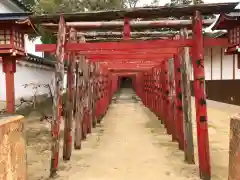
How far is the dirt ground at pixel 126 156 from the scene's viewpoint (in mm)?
5773

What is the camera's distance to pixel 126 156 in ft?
23.5

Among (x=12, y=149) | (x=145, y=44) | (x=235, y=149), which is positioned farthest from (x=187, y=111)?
(x=12, y=149)

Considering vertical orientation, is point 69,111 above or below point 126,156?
above

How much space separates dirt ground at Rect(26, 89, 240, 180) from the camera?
5773mm

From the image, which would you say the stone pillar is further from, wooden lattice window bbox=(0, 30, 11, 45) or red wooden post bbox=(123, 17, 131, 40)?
wooden lattice window bbox=(0, 30, 11, 45)

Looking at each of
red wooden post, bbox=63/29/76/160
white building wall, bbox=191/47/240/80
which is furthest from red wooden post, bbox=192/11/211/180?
white building wall, bbox=191/47/240/80

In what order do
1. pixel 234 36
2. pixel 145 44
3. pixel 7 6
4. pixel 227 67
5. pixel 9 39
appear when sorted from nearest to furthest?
1. pixel 145 44
2. pixel 234 36
3. pixel 9 39
4. pixel 7 6
5. pixel 227 67

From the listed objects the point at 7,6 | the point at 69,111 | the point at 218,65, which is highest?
the point at 7,6

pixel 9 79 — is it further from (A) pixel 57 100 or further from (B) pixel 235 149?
(B) pixel 235 149

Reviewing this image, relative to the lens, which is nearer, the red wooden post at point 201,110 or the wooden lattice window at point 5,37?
the red wooden post at point 201,110

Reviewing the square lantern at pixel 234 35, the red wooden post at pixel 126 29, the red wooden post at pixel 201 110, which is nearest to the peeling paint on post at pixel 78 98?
the red wooden post at pixel 126 29

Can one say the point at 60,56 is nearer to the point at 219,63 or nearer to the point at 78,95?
the point at 78,95

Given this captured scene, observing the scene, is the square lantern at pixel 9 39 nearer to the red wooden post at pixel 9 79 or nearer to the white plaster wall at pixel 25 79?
the red wooden post at pixel 9 79

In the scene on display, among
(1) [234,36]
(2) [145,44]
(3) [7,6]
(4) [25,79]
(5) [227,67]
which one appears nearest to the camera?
(2) [145,44]
